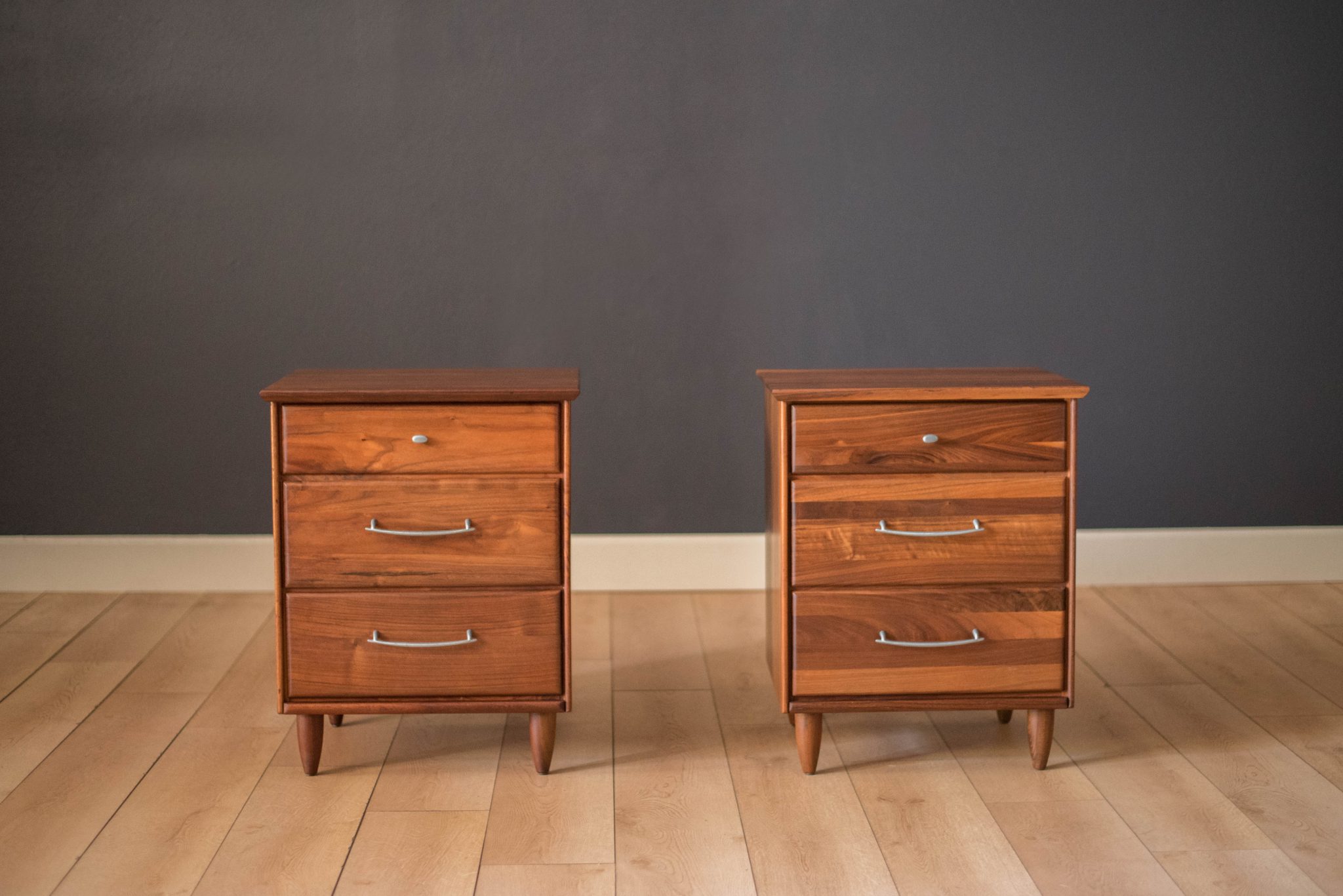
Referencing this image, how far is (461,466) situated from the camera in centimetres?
194

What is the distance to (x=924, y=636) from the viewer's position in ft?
6.52

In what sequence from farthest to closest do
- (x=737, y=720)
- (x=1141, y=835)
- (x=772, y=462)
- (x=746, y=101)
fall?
(x=746, y=101), (x=737, y=720), (x=772, y=462), (x=1141, y=835)

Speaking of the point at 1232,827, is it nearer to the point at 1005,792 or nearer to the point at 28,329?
the point at 1005,792

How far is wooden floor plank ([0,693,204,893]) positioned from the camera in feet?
5.66

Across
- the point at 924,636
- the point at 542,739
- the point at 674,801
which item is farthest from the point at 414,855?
the point at 924,636

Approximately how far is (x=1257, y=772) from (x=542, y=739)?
3.97ft

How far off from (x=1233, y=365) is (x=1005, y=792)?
1679 millimetres

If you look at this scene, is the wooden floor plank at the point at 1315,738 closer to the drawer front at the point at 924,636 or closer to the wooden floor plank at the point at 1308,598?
the drawer front at the point at 924,636

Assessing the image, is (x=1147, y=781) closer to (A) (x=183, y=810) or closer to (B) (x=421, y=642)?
(B) (x=421, y=642)

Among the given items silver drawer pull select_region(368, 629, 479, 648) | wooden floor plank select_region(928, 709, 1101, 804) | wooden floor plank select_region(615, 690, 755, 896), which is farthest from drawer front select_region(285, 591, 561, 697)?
wooden floor plank select_region(928, 709, 1101, 804)

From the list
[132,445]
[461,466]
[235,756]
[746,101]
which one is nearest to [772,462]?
[461,466]

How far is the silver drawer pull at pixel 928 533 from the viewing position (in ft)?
6.42

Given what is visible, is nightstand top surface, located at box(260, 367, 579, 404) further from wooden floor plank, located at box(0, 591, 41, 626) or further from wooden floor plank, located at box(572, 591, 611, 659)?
wooden floor plank, located at box(0, 591, 41, 626)

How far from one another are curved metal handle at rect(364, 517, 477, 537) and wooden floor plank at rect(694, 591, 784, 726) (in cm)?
67
